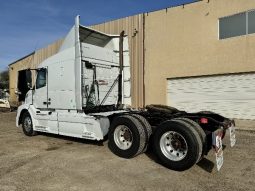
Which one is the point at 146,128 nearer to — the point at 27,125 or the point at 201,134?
the point at 201,134

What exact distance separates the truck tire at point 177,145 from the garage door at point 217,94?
8755 mm

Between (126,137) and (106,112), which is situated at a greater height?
(106,112)

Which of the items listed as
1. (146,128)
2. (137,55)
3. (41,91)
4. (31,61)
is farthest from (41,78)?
(31,61)

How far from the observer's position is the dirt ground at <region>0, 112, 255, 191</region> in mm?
5930

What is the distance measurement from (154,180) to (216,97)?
10.3 m

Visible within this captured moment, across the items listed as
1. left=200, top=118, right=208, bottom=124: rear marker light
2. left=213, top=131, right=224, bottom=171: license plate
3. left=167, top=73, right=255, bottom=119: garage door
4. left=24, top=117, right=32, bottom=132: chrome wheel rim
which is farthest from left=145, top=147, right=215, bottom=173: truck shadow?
left=167, top=73, right=255, bottom=119: garage door

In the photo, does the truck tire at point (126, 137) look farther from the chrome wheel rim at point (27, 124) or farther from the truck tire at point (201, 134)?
the chrome wheel rim at point (27, 124)

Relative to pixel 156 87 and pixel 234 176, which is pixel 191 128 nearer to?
pixel 234 176

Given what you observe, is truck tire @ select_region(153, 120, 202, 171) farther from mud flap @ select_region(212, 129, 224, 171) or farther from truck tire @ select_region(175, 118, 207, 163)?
mud flap @ select_region(212, 129, 224, 171)

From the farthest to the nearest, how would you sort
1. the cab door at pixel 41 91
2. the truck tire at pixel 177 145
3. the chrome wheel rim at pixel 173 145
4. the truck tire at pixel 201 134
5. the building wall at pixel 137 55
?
1. the building wall at pixel 137 55
2. the cab door at pixel 41 91
3. the chrome wheel rim at pixel 173 145
4. the truck tire at pixel 201 134
5. the truck tire at pixel 177 145

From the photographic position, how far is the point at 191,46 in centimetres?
1614

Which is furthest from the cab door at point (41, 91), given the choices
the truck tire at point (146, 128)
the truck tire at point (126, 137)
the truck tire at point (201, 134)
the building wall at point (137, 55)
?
the building wall at point (137, 55)

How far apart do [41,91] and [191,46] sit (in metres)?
8.54

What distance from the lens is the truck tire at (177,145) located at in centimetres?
659
